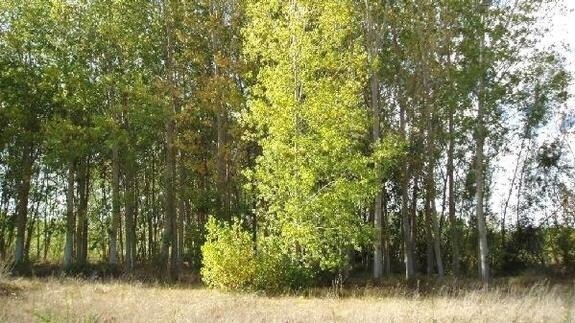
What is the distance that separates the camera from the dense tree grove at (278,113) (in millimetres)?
17344

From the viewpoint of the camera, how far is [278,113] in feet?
57.6

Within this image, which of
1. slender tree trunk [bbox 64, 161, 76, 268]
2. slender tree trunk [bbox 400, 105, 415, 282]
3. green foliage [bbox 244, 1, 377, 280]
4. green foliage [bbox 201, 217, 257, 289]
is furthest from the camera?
slender tree trunk [bbox 64, 161, 76, 268]

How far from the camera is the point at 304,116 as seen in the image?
58.0ft

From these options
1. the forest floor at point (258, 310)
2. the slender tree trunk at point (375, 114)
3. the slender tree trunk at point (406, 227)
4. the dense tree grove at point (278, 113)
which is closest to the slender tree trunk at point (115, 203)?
the dense tree grove at point (278, 113)

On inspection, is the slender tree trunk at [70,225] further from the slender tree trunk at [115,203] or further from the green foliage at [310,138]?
the green foliage at [310,138]

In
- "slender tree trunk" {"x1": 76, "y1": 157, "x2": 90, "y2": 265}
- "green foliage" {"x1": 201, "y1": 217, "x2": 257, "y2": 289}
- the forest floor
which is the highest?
"slender tree trunk" {"x1": 76, "y1": 157, "x2": 90, "y2": 265}

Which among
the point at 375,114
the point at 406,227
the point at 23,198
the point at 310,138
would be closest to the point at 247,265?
the point at 310,138

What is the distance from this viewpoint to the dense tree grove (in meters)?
17.3

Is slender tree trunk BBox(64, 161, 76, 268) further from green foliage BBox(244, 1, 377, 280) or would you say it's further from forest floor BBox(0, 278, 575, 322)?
forest floor BBox(0, 278, 575, 322)

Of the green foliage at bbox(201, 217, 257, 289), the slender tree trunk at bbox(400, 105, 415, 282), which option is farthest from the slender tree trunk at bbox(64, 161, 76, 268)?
the slender tree trunk at bbox(400, 105, 415, 282)

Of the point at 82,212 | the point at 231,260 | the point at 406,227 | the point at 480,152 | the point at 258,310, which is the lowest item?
the point at 258,310

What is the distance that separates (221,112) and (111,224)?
7.11 metres

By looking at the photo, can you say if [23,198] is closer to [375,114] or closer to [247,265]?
[247,265]

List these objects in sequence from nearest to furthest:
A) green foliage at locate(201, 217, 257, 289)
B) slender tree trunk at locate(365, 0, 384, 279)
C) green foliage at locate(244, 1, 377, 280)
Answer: green foliage at locate(201, 217, 257, 289), green foliage at locate(244, 1, 377, 280), slender tree trunk at locate(365, 0, 384, 279)
